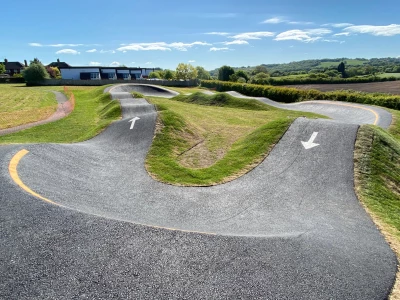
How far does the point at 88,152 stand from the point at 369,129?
17.4 meters

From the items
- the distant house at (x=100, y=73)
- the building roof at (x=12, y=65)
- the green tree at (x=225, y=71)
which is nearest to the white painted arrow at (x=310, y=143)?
the green tree at (x=225, y=71)

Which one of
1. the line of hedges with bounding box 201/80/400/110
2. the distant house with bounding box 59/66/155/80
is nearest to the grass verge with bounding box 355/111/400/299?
the line of hedges with bounding box 201/80/400/110

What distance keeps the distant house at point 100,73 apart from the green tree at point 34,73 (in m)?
23.5

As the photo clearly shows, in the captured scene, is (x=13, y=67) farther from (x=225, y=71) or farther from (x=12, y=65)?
(x=225, y=71)

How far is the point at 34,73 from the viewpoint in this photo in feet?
245

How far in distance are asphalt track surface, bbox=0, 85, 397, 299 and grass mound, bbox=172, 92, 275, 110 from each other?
91.5 feet

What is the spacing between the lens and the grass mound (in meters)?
39.9

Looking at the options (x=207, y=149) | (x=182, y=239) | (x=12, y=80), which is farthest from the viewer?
(x=12, y=80)

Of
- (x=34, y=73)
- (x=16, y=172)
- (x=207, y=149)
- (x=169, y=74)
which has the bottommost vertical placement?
(x=207, y=149)

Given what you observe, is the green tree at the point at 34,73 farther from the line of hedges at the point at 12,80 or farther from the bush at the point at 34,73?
the line of hedges at the point at 12,80

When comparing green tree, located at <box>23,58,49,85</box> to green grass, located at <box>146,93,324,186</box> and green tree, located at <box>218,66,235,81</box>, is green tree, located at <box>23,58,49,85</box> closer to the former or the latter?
green tree, located at <box>218,66,235,81</box>

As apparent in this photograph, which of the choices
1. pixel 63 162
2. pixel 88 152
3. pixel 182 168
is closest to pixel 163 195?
pixel 182 168

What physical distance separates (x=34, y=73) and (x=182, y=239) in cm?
8510

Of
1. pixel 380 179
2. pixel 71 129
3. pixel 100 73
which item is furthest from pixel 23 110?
pixel 100 73
